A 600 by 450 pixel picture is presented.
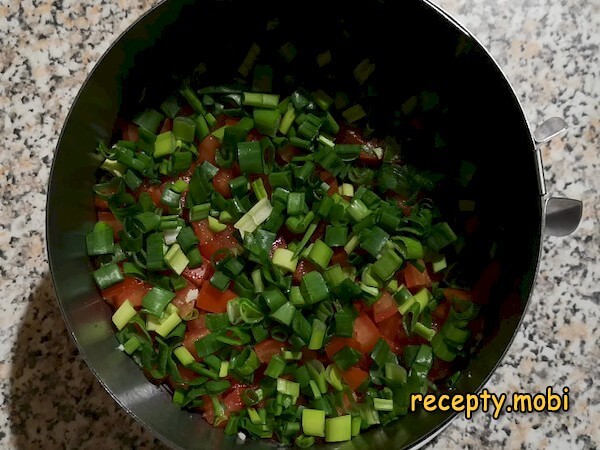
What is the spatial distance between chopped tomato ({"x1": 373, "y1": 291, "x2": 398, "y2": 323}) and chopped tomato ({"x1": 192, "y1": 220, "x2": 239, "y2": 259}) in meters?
0.29

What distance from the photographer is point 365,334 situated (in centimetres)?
114

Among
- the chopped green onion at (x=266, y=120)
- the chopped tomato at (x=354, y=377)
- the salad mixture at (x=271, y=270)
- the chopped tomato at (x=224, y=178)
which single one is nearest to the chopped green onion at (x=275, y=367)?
the salad mixture at (x=271, y=270)

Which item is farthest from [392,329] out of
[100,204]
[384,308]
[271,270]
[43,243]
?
[43,243]

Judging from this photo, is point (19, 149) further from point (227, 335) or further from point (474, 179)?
point (474, 179)

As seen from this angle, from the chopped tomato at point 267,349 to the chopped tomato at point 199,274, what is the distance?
0.16 m

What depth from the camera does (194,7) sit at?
1065 millimetres

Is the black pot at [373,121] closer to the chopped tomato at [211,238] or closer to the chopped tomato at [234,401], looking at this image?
the chopped tomato at [234,401]

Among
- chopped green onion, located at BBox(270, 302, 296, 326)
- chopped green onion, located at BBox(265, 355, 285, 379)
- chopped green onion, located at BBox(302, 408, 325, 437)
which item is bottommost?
chopped green onion, located at BBox(302, 408, 325, 437)

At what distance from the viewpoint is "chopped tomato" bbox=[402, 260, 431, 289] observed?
116 cm

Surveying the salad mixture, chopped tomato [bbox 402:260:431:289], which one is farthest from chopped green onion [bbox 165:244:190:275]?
chopped tomato [bbox 402:260:431:289]

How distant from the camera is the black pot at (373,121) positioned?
3.31ft

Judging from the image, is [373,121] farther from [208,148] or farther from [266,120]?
[208,148]

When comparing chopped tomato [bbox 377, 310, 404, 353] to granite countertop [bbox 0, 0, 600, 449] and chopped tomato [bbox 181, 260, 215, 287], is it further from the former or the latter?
chopped tomato [bbox 181, 260, 215, 287]

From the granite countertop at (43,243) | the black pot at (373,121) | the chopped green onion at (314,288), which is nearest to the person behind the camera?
the black pot at (373,121)
